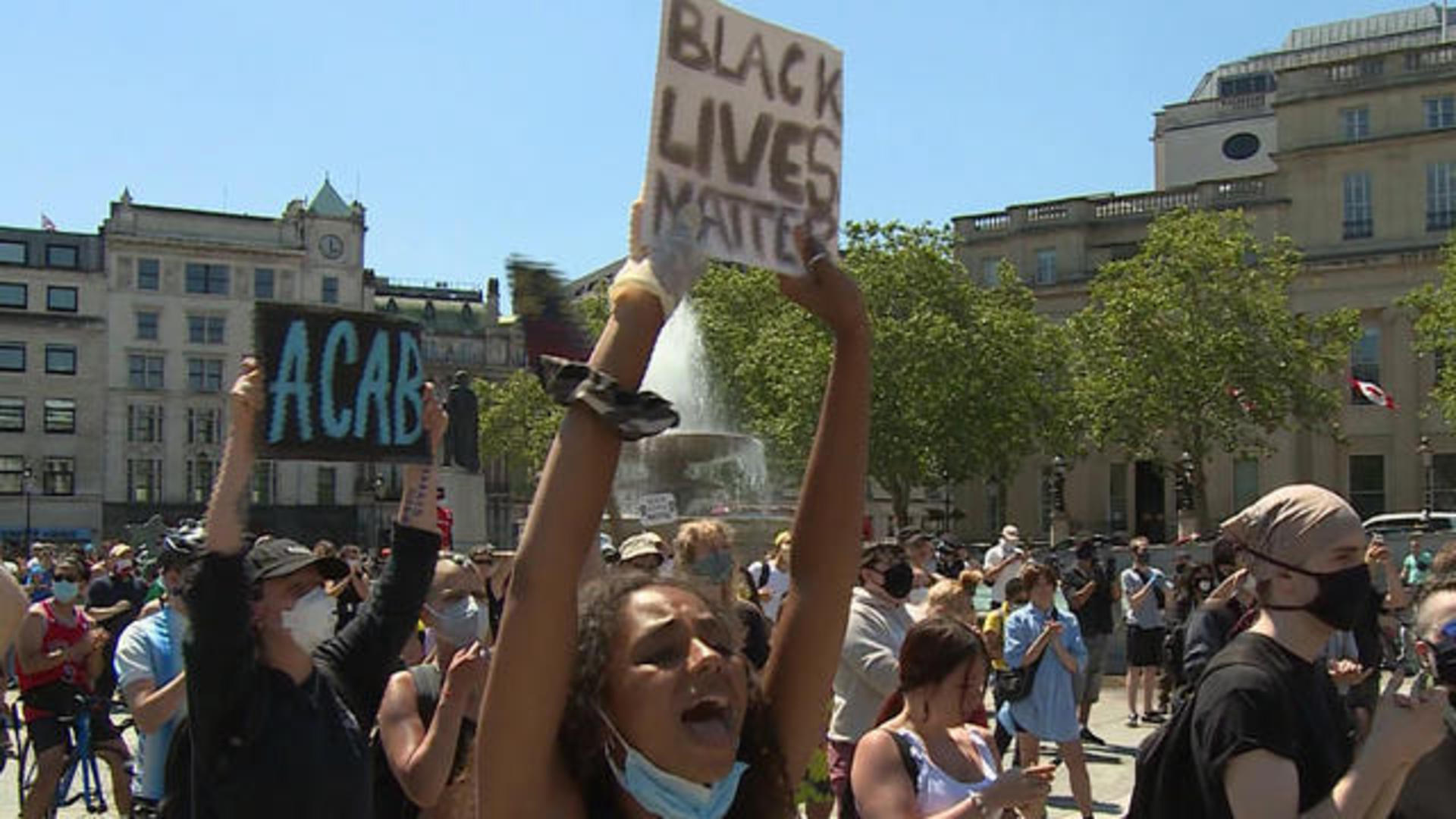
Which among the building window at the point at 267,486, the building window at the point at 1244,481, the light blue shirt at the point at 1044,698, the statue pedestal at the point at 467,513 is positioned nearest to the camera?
the light blue shirt at the point at 1044,698

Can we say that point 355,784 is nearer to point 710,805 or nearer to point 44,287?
point 710,805

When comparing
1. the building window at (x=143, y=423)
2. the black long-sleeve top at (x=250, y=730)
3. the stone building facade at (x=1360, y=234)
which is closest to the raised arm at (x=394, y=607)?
the black long-sleeve top at (x=250, y=730)

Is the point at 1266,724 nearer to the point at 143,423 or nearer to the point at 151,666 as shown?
the point at 151,666

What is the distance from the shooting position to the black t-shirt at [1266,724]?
3443 millimetres

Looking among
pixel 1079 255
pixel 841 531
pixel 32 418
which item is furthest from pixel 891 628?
pixel 32 418

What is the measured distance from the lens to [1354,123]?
55469 millimetres

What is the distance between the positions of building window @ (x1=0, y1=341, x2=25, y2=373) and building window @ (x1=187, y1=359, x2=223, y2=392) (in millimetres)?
8180

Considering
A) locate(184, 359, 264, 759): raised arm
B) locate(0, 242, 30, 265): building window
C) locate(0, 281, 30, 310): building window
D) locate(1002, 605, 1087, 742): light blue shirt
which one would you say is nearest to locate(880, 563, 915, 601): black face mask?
locate(1002, 605, 1087, 742): light blue shirt

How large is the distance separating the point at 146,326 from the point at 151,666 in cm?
8155

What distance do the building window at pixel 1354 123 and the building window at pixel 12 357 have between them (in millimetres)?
64306

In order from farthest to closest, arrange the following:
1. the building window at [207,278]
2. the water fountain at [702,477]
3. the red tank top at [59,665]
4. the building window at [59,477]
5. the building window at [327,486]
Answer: the building window at [327,486] < the building window at [207,278] < the building window at [59,477] < the water fountain at [702,477] < the red tank top at [59,665]

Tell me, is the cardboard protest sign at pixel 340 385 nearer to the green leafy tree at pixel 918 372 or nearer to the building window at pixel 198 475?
the green leafy tree at pixel 918 372

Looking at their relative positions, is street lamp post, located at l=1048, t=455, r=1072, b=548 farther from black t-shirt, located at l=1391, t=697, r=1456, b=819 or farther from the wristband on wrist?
the wristband on wrist

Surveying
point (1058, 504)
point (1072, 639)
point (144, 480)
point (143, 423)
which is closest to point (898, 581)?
point (1072, 639)
